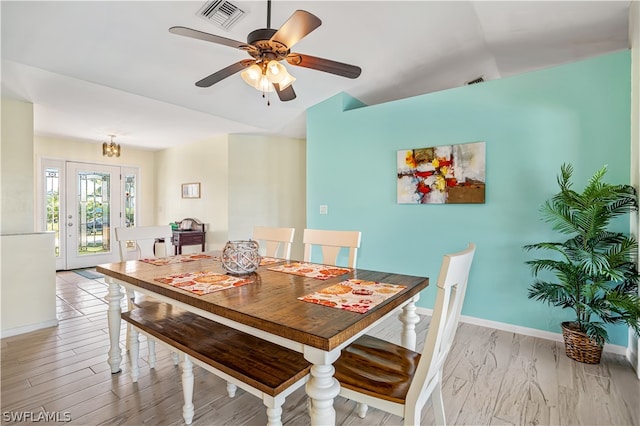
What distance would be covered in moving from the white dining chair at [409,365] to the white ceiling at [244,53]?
2439 millimetres

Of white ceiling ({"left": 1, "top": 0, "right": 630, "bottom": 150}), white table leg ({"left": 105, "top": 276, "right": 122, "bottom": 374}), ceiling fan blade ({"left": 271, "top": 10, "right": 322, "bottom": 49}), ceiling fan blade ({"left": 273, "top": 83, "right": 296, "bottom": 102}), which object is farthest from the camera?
white ceiling ({"left": 1, "top": 0, "right": 630, "bottom": 150})

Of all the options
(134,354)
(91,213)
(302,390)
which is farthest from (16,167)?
(302,390)

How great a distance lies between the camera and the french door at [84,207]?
534 cm

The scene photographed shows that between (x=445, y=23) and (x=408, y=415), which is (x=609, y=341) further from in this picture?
(x=445, y=23)

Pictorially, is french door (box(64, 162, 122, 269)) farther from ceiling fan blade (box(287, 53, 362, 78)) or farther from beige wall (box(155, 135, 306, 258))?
ceiling fan blade (box(287, 53, 362, 78))

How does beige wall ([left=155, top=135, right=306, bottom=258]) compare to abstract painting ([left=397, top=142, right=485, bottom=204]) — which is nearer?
abstract painting ([left=397, top=142, right=485, bottom=204])

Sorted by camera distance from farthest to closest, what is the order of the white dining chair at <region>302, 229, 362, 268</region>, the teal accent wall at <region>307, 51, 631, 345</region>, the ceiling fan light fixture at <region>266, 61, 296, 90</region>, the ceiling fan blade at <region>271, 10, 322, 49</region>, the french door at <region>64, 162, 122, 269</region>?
the french door at <region>64, 162, 122, 269</region> → the teal accent wall at <region>307, 51, 631, 345</region> → the white dining chair at <region>302, 229, 362, 268</region> → the ceiling fan light fixture at <region>266, 61, 296, 90</region> → the ceiling fan blade at <region>271, 10, 322, 49</region>

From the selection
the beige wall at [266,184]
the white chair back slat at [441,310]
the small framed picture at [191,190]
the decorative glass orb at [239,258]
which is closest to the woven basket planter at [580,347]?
the white chair back slat at [441,310]

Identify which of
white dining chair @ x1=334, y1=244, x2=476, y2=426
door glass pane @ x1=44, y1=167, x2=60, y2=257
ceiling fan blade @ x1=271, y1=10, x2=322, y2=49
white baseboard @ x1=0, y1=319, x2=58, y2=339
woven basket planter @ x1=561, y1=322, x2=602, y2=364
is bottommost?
→ white baseboard @ x1=0, y1=319, x2=58, y2=339

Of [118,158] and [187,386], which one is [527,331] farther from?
[118,158]

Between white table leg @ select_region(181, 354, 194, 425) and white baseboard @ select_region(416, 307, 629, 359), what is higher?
white table leg @ select_region(181, 354, 194, 425)

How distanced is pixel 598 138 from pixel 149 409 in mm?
3735

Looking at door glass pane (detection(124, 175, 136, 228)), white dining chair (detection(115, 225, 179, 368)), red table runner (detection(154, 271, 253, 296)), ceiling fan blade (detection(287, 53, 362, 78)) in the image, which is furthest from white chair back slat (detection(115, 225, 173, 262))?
door glass pane (detection(124, 175, 136, 228))

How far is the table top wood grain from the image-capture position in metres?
1.04
